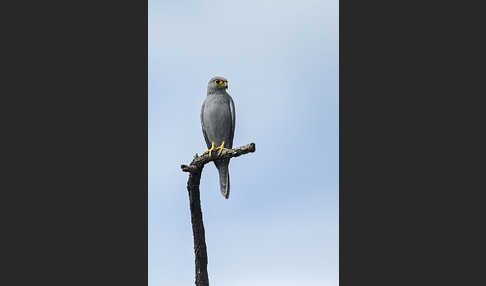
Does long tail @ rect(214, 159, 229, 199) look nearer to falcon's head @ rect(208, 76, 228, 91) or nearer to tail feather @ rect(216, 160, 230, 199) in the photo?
tail feather @ rect(216, 160, 230, 199)

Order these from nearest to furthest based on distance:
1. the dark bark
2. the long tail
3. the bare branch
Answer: the bare branch
the dark bark
the long tail

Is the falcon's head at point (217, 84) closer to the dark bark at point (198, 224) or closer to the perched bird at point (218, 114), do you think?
the perched bird at point (218, 114)

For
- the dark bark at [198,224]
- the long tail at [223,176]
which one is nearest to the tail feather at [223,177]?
the long tail at [223,176]

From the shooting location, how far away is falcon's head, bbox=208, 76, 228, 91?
837cm

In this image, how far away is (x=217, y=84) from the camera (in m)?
8.41

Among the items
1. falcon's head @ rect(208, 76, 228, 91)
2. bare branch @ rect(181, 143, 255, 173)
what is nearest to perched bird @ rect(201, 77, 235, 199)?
falcon's head @ rect(208, 76, 228, 91)

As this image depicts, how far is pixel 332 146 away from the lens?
27.6 ft

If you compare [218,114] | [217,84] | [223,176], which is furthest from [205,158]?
[217,84]

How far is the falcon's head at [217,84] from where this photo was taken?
8.37 metres
